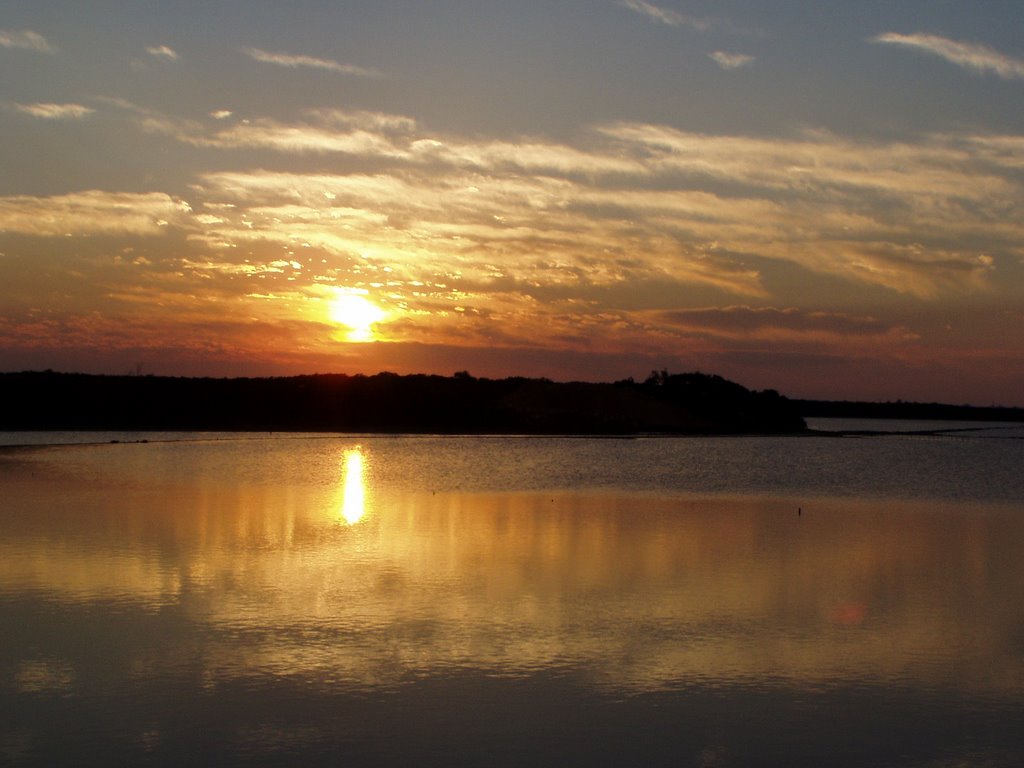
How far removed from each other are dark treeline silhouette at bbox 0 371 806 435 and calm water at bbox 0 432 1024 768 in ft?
195

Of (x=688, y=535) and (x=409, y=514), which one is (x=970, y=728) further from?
(x=409, y=514)

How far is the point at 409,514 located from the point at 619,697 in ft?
49.1

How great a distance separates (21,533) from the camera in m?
19.5

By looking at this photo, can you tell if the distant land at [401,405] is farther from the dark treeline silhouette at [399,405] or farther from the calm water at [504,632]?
the calm water at [504,632]

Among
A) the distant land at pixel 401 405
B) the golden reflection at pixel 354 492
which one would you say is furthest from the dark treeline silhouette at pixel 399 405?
the golden reflection at pixel 354 492

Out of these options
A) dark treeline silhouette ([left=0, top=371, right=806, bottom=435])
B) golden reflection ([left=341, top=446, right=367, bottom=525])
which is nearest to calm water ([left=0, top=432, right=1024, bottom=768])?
golden reflection ([left=341, top=446, right=367, bottom=525])

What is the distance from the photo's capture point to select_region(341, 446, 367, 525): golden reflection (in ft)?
79.0

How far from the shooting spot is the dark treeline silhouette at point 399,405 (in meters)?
87.4

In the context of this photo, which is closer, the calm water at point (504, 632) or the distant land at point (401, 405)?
the calm water at point (504, 632)

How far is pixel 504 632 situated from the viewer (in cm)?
1213

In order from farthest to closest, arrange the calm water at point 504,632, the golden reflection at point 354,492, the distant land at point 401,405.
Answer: the distant land at point 401,405
the golden reflection at point 354,492
the calm water at point 504,632

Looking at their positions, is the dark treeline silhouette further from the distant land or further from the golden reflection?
the golden reflection

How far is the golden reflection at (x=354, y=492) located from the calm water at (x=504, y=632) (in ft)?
0.69

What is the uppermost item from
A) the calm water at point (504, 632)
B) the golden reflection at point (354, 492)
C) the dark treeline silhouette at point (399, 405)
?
the dark treeline silhouette at point (399, 405)
